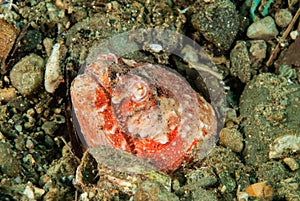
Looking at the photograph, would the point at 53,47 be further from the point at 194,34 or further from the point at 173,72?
the point at 194,34

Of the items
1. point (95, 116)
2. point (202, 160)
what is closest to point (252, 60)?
point (202, 160)

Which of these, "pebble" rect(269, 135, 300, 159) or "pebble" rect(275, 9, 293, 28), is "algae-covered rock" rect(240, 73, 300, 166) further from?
"pebble" rect(275, 9, 293, 28)

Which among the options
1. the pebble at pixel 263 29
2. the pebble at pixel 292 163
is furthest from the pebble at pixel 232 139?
the pebble at pixel 263 29

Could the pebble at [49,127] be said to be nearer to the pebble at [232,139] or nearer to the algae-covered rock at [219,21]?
the pebble at [232,139]

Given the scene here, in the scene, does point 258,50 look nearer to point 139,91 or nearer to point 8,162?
point 139,91

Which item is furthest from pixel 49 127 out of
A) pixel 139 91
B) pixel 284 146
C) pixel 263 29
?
pixel 263 29
